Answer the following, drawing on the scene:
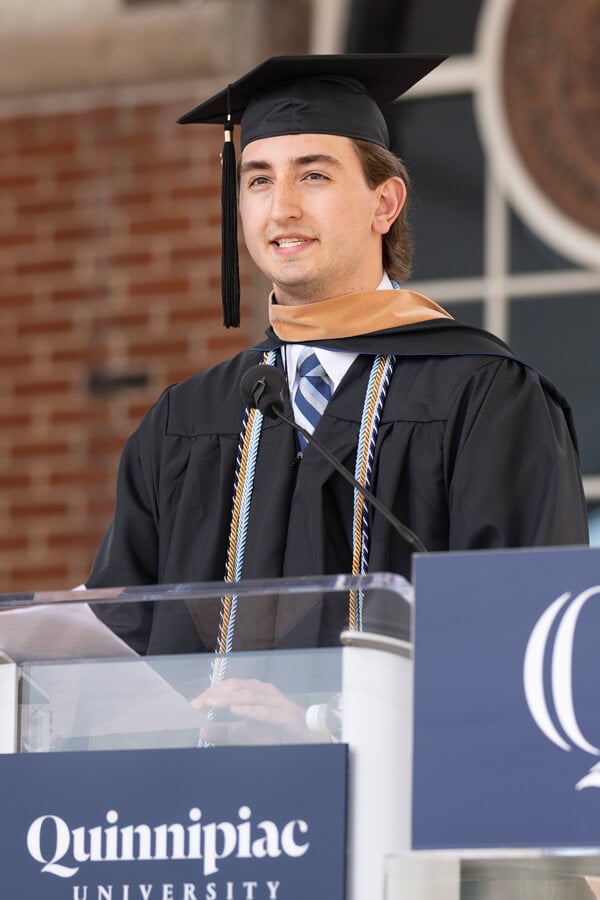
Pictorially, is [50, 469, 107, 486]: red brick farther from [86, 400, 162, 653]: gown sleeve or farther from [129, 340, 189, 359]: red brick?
[86, 400, 162, 653]: gown sleeve

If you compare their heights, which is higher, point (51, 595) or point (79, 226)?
point (79, 226)

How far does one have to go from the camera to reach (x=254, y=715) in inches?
79.8

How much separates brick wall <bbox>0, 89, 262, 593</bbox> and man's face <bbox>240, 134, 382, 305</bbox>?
2.82 m

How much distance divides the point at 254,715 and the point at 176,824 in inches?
5.8

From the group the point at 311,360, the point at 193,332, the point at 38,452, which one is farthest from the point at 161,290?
the point at 311,360

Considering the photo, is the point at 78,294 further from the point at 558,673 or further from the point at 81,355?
the point at 558,673

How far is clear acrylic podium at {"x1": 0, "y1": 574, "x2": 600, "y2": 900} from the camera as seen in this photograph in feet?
6.27

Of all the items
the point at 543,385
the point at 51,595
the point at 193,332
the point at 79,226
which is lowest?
the point at 51,595

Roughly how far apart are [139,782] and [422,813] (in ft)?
1.11

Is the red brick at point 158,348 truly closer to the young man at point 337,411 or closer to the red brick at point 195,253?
the red brick at point 195,253

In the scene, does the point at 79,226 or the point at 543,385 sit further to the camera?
the point at 79,226

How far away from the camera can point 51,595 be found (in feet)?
6.95

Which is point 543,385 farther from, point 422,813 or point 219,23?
point 219,23

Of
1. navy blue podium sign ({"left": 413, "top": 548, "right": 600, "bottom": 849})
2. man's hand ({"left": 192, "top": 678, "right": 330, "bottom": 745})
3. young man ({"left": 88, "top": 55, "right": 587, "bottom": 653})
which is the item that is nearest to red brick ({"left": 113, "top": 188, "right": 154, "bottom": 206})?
young man ({"left": 88, "top": 55, "right": 587, "bottom": 653})
